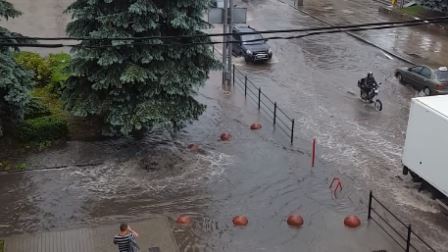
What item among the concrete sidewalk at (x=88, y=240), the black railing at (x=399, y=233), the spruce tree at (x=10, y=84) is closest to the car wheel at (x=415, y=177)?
the black railing at (x=399, y=233)

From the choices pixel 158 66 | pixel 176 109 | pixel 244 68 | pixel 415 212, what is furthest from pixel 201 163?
pixel 244 68

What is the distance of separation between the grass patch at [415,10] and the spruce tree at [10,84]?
31754 mm

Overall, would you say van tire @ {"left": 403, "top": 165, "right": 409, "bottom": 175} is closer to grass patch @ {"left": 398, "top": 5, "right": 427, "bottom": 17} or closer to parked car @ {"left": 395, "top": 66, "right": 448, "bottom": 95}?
parked car @ {"left": 395, "top": 66, "right": 448, "bottom": 95}

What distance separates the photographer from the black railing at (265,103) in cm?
2183

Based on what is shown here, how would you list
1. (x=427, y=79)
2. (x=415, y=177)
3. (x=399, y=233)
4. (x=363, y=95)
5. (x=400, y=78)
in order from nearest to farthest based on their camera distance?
(x=399, y=233) → (x=415, y=177) → (x=363, y=95) → (x=427, y=79) → (x=400, y=78)

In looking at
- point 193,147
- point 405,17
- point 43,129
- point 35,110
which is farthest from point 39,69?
point 405,17

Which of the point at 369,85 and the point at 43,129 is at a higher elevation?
the point at 369,85

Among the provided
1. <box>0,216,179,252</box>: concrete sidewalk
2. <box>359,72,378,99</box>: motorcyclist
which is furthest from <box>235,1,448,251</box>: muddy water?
<box>0,216,179,252</box>: concrete sidewalk

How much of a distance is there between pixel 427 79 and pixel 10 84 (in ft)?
57.4

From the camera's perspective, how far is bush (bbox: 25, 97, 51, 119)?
19844 mm

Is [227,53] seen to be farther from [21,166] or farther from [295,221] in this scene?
[295,221]

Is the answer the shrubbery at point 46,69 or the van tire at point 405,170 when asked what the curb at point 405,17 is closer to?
the van tire at point 405,170

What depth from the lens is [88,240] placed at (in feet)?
46.5

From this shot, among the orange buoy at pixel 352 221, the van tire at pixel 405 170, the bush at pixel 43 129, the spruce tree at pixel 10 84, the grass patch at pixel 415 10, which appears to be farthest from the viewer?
the grass patch at pixel 415 10
